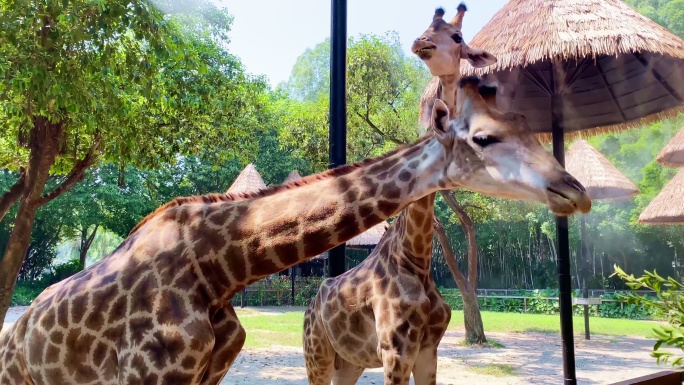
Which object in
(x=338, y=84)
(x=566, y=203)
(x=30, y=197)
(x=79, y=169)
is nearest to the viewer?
(x=566, y=203)

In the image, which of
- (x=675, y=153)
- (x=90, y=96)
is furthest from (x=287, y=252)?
(x=675, y=153)

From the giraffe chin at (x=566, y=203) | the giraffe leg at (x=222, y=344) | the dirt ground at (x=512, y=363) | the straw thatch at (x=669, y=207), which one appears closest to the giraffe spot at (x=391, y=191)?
the giraffe chin at (x=566, y=203)

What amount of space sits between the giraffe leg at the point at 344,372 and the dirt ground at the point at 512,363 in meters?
4.23

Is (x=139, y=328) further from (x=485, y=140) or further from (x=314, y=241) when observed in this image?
(x=485, y=140)

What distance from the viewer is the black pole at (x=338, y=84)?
2.12 meters

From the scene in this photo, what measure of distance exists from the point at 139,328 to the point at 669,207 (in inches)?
404

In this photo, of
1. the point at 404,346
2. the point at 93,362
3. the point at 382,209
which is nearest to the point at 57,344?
the point at 93,362

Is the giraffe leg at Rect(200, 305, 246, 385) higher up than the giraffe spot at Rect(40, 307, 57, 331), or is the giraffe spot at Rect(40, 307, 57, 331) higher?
the giraffe spot at Rect(40, 307, 57, 331)

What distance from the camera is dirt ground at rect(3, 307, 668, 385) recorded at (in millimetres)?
6707

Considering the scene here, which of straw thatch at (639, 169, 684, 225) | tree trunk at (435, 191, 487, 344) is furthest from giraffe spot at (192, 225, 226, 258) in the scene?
straw thatch at (639, 169, 684, 225)

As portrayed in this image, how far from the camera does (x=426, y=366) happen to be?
6.56ft

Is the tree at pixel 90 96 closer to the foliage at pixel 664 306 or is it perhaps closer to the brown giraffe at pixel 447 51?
the brown giraffe at pixel 447 51

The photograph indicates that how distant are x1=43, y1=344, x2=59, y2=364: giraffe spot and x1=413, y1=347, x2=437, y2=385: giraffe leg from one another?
1.13 meters

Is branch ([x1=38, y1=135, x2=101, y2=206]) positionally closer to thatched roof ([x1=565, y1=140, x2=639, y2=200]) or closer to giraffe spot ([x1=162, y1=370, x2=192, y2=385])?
giraffe spot ([x1=162, y1=370, x2=192, y2=385])
